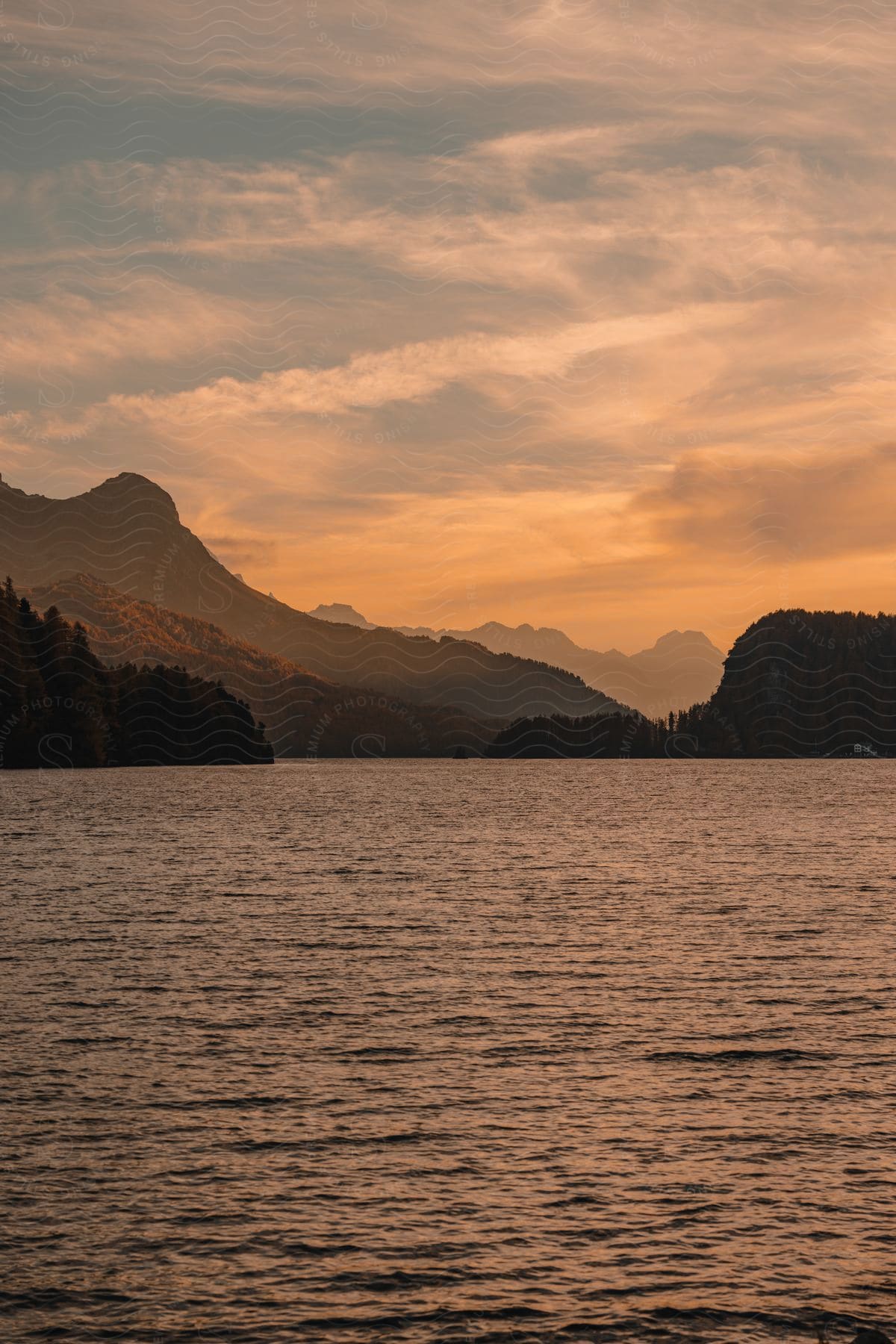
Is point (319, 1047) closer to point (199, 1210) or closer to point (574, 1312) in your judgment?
point (199, 1210)

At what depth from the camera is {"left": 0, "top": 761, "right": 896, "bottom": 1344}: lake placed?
21875 mm

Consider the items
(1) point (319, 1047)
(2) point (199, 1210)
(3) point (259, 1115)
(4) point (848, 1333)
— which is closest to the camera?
(4) point (848, 1333)

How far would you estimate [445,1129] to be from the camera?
3072 cm

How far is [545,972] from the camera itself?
54.5 m

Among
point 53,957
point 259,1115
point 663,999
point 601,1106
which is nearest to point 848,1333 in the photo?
point 601,1106

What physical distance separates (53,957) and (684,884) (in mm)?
53359

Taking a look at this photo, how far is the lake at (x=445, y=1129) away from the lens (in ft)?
71.8

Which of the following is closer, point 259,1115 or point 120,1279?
point 120,1279

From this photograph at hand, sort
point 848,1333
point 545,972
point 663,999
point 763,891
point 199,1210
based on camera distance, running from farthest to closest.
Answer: point 763,891
point 545,972
point 663,999
point 199,1210
point 848,1333

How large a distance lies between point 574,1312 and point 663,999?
27.4 m

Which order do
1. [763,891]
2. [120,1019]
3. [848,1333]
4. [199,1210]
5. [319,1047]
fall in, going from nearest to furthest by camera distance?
[848,1333] < [199,1210] < [319,1047] < [120,1019] < [763,891]

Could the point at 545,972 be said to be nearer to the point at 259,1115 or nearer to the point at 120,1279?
the point at 259,1115

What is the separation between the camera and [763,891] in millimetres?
90125

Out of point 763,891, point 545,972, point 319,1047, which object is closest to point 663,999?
point 545,972
